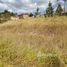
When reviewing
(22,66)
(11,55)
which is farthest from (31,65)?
(11,55)

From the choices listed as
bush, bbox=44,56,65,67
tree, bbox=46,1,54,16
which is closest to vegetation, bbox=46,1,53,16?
tree, bbox=46,1,54,16

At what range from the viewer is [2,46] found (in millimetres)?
7762

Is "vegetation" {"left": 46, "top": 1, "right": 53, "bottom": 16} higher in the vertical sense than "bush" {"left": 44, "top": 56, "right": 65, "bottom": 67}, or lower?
higher

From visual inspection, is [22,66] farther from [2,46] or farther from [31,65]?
[2,46]

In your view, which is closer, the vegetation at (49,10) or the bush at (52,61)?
the bush at (52,61)

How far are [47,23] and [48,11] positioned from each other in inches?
1338

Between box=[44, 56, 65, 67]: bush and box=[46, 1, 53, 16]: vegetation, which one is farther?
box=[46, 1, 53, 16]: vegetation

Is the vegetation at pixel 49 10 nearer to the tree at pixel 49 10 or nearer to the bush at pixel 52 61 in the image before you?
the tree at pixel 49 10

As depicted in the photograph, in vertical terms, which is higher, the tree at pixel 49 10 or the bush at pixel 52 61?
the tree at pixel 49 10

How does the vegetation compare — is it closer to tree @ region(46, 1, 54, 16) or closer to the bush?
tree @ region(46, 1, 54, 16)

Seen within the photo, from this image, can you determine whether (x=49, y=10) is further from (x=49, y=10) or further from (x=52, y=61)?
(x=52, y=61)

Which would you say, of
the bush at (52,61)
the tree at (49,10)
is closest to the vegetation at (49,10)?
the tree at (49,10)

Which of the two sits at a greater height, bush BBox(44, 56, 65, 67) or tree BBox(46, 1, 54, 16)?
tree BBox(46, 1, 54, 16)

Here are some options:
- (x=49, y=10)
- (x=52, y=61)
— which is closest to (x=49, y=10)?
(x=49, y=10)
